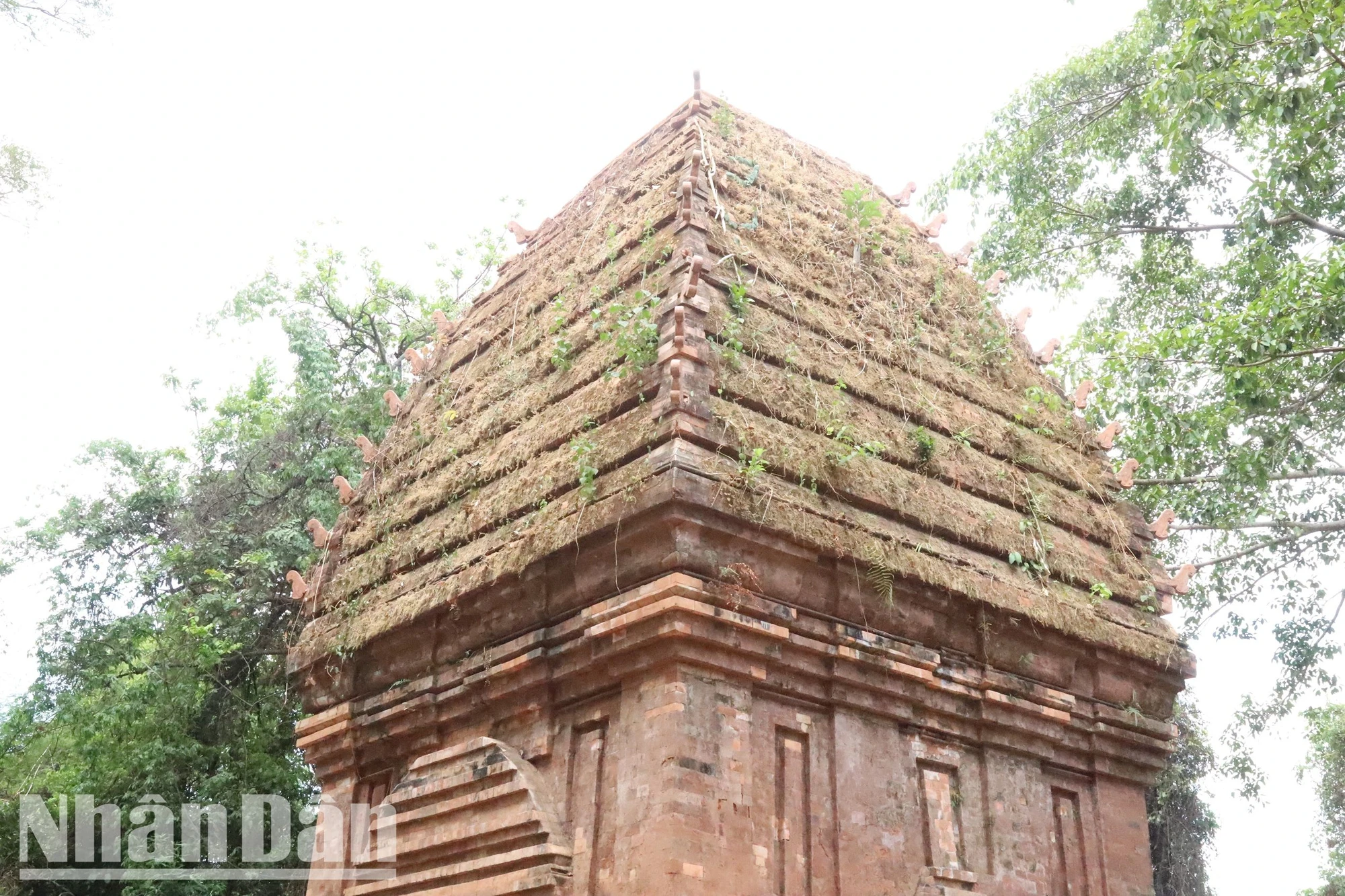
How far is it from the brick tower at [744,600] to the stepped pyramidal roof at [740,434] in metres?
0.03

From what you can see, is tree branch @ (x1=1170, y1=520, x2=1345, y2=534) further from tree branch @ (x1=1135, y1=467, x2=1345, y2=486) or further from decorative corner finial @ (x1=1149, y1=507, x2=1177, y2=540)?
decorative corner finial @ (x1=1149, y1=507, x2=1177, y2=540)

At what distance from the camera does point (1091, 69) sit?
1301 cm

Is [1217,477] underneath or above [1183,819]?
above

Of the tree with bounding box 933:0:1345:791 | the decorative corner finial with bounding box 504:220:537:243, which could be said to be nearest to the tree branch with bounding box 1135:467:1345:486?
the tree with bounding box 933:0:1345:791

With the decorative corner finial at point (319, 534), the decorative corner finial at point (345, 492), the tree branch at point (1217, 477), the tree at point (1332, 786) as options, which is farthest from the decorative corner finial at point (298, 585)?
the tree at point (1332, 786)

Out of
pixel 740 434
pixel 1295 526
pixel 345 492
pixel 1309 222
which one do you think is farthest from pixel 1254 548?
pixel 345 492

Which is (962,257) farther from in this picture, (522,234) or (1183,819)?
(1183,819)

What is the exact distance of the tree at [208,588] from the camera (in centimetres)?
1280

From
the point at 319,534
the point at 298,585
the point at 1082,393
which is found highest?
the point at 1082,393

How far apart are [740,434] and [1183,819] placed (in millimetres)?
10773

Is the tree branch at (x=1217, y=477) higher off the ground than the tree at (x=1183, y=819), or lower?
higher

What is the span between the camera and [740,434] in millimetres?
6035

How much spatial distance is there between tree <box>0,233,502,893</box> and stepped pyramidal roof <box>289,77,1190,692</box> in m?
5.24

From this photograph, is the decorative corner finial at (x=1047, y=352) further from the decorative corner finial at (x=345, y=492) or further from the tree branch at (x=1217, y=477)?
the decorative corner finial at (x=345, y=492)
